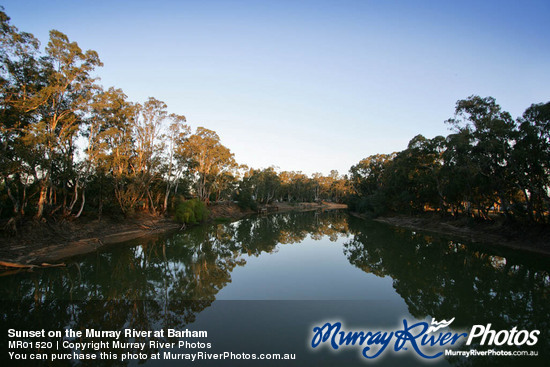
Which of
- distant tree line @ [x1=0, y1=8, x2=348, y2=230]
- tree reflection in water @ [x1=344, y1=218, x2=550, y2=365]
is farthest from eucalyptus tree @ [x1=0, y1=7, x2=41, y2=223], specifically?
tree reflection in water @ [x1=344, y1=218, x2=550, y2=365]

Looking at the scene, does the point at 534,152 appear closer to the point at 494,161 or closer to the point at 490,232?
the point at 494,161

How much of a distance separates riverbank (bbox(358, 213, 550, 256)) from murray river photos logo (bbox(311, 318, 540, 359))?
14.4m

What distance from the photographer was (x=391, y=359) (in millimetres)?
5281

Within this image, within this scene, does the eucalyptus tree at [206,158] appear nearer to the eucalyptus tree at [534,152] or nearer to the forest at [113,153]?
the forest at [113,153]

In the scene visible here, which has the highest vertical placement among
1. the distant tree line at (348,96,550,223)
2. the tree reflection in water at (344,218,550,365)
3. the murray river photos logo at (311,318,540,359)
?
the distant tree line at (348,96,550,223)

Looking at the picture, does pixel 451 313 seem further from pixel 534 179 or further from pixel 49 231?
pixel 49 231

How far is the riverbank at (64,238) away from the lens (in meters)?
12.7

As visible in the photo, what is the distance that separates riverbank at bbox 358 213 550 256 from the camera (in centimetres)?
1694

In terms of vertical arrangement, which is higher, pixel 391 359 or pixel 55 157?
pixel 55 157

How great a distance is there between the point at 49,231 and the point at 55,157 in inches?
186

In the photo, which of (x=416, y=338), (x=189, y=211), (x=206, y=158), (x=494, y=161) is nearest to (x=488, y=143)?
(x=494, y=161)

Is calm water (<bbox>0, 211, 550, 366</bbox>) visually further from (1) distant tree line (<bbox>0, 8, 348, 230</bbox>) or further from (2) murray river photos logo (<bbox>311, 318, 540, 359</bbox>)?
→ (1) distant tree line (<bbox>0, 8, 348, 230</bbox>)

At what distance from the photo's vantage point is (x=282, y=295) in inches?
359

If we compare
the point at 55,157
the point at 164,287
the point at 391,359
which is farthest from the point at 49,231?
the point at 391,359
